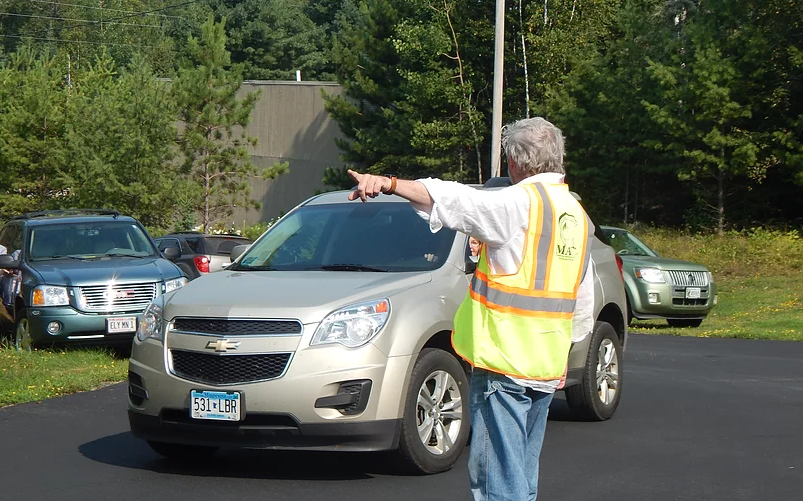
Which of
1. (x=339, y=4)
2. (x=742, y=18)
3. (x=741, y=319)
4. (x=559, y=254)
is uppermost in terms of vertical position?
(x=339, y=4)

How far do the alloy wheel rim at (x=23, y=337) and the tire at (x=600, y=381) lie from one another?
7.13 m

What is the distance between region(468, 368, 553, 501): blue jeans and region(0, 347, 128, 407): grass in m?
6.88

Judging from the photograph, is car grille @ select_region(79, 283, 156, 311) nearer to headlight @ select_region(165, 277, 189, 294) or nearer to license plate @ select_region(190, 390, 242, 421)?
headlight @ select_region(165, 277, 189, 294)

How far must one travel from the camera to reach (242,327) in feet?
23.2

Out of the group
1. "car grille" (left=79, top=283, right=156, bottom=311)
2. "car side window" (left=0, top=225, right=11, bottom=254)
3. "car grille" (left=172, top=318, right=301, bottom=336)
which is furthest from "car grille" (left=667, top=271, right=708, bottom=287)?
"car grille" (left=172, top=318, right=301, bottom=336)

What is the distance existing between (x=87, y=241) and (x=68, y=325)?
1.98 meters

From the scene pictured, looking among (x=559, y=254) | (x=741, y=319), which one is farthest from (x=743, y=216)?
(x=559, y=254)

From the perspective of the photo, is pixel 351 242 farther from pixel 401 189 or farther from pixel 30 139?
pixel 30 139

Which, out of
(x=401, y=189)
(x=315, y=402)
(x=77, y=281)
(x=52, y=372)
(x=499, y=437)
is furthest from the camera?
(x=77, y=281)

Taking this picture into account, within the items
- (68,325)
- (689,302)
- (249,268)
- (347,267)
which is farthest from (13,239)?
(689,302)

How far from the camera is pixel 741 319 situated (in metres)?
21.9

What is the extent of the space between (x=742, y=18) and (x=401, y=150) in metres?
16.3

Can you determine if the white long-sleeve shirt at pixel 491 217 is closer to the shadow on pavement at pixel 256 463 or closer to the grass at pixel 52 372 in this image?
the shadow on pavement at pixel 256 463

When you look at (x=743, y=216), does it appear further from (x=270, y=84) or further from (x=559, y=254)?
(x=559, y=254)
